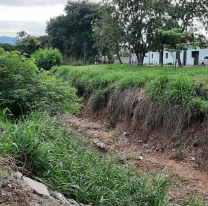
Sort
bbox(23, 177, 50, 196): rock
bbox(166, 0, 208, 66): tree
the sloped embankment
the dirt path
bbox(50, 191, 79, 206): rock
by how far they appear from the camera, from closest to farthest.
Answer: bbox(23, 177, 50, 196): rock, bbox(50, 191, 79, 206): rock, the dirt path, the sloped embankment, bbox(166, 0, 208, 66): tree

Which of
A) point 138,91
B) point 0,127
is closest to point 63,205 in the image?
point 0,127

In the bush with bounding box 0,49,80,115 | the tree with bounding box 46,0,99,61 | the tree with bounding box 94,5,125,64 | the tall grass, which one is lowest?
the tall grass

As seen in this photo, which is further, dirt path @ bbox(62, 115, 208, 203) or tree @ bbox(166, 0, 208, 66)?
tree @ bbox(166, 0, 208, 66)

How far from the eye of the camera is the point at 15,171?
241 cm

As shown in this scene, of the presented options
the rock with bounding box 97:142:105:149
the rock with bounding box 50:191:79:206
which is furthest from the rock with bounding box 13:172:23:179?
the rock with bounding box 97:142:105:149

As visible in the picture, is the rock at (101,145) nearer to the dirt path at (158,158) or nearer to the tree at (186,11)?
the dirt path at (158,158)

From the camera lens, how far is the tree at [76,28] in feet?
101

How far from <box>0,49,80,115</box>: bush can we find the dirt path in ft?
2.24

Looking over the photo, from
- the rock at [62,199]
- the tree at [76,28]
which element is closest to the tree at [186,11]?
the rock at [62,199]

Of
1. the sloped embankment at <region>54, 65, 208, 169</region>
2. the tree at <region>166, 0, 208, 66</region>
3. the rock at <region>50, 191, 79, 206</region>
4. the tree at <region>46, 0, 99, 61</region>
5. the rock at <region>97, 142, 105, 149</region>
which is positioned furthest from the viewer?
the tree at <region>46, 0, 99, 61</region>

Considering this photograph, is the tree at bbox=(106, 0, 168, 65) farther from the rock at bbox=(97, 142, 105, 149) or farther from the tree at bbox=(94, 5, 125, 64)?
the rock at bbox=(97, 142, 105, 149)

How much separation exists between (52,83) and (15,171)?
3.06 m

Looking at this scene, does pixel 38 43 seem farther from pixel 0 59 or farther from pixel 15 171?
pixel 15 171

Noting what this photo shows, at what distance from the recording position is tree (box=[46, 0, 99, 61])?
3092 centimetres
